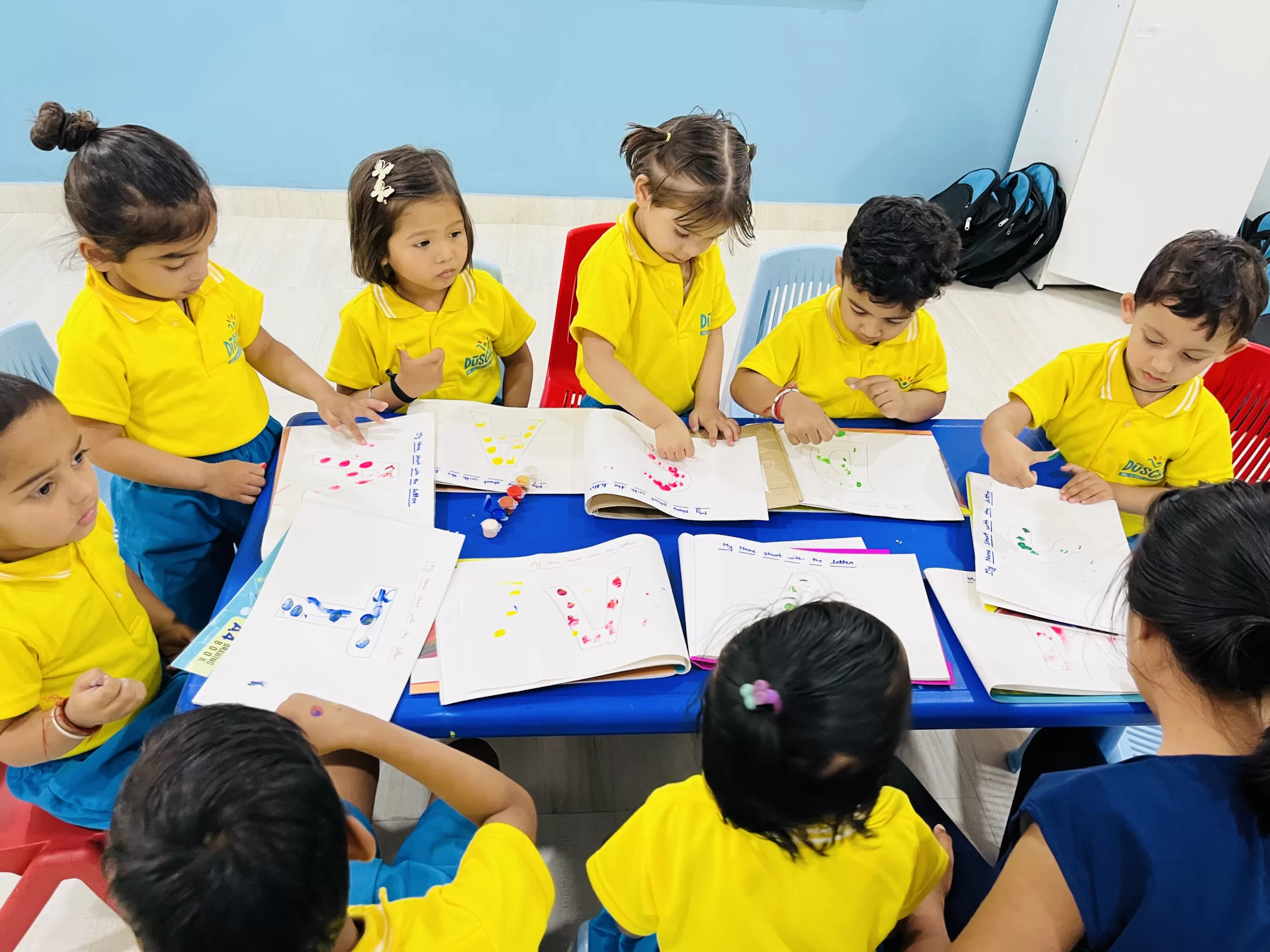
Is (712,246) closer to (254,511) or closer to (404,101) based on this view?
(254,511)

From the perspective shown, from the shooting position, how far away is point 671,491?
1212mm

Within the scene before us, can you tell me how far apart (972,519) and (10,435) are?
3.86 feet

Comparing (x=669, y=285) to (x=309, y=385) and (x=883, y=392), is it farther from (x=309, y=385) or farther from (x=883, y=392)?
(x=309, y=385)

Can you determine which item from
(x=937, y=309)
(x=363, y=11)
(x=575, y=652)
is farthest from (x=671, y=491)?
(x=363, y=11)

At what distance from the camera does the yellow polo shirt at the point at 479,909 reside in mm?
717

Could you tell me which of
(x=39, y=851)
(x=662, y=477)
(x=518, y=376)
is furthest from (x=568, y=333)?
(x=39, y=851)

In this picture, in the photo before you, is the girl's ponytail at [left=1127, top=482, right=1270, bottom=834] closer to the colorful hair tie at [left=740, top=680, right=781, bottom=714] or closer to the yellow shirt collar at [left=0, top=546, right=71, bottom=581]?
the colorful hair tie at [left=740, top=680, right=781, bottom=714]

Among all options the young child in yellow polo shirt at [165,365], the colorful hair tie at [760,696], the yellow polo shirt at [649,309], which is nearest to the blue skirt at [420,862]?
the colorful hair tie at [760,696]

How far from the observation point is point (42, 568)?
3.08ft

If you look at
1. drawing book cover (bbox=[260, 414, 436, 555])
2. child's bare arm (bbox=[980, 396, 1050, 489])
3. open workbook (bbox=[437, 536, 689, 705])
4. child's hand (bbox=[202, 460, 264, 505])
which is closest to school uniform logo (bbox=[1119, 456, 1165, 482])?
child's bare arm (bbox=[980, 396, 1050, 489])

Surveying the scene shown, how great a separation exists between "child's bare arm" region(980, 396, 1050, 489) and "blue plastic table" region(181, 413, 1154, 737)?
0.04 meters

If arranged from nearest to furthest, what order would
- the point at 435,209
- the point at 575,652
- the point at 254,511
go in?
the point at 575,652 < the point at 254,511 < the point at 435,209

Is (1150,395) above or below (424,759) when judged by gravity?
above

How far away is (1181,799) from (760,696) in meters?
0.37
